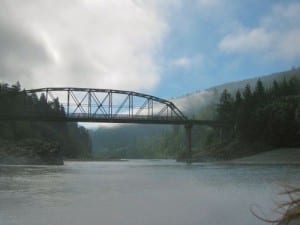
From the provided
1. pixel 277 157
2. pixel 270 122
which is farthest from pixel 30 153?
pixel 270 122

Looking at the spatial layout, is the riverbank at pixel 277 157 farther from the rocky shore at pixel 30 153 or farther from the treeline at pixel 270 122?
the rocky shore at pixel 30 153

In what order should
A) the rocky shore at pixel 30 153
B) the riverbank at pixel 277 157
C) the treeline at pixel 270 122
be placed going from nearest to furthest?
the rocky shore at pixel 30 153
the riverbank at pixel 277 157
the treeline at pixel 270 122

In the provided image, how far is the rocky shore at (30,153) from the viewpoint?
137375 millimetres

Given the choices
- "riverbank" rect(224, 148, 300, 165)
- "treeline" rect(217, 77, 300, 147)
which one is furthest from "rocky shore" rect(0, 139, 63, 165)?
"treeline" rect(217, 77, 300, 147)

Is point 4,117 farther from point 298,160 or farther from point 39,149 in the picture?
point 298,160

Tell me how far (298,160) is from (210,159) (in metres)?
50.6

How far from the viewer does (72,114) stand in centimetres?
17288

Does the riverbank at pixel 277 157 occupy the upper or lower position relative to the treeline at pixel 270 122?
lower

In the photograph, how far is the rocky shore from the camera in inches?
5408

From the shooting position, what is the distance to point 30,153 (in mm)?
145375

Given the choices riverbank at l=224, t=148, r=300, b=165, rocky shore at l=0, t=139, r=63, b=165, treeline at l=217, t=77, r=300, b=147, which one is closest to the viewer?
rocky shore at l=0, t=139, r=63, b=165

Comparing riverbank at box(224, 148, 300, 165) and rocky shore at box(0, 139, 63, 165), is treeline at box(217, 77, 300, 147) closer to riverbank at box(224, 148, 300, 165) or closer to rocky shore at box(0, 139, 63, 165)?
riverbank at box(224, 148, 300, 165)

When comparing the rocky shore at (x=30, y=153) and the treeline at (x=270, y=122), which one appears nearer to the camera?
the rocky shore at (x=30, y=153)

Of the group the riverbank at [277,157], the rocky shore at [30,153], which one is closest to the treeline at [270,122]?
the riverbank at [277,157]
